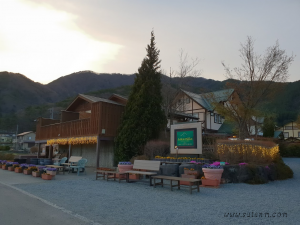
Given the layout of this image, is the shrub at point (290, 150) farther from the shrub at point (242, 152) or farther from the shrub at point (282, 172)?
the shrub at point (242, 152)

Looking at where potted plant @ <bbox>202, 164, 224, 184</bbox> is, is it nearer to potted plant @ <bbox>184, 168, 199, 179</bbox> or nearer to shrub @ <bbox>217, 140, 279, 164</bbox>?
potted plant @ <bbox>184, 168, 199, 179</bbox>

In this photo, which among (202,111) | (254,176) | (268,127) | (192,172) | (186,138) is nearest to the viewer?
(192,172)

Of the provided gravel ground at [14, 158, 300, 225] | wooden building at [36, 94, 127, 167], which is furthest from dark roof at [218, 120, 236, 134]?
gravel ground at [14, 158, 300, 225]

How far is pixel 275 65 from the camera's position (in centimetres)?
1923

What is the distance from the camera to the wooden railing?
18.7 metres

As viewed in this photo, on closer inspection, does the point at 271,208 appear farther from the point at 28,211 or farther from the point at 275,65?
the point at 275,65

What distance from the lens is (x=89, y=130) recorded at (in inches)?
719

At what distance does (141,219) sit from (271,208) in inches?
132

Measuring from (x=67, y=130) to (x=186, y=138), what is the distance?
35.7 ft

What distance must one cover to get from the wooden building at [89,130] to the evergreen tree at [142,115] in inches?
37.4

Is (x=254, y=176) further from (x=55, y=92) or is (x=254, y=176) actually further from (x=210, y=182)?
(x=55, y=92)

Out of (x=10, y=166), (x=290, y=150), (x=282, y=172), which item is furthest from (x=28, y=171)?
(x=290, y=150)

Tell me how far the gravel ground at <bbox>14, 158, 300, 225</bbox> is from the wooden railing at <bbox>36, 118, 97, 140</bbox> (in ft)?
32.1

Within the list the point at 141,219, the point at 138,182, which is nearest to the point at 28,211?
the point at 141,219
